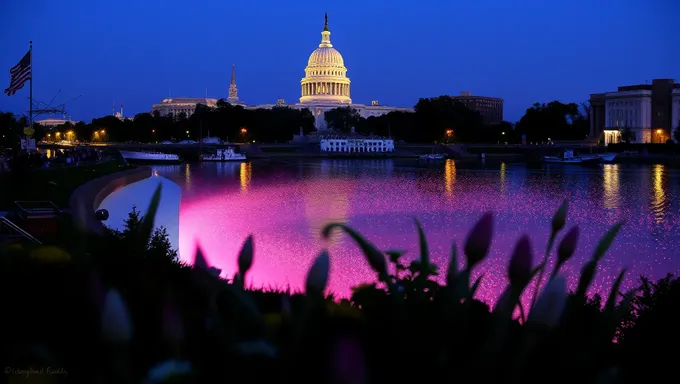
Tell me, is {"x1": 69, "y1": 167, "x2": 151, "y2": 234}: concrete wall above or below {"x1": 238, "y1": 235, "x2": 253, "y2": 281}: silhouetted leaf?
below

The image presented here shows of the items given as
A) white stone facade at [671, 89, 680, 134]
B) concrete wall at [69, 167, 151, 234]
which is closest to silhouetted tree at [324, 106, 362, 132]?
white stone facade at [671, 89, 680, 134]

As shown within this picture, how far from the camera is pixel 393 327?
2.76 metres

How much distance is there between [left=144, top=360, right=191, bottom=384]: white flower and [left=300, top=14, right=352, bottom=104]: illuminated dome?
15735 centimetres

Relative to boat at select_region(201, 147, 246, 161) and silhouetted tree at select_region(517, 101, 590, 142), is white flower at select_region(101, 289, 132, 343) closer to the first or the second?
boat at select_region(201, 147, 246, 161)

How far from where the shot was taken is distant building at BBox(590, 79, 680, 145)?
110188mm

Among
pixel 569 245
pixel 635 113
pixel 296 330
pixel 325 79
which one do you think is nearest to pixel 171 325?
pixel 296 330

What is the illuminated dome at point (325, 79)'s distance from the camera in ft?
522

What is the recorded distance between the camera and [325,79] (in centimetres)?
15938

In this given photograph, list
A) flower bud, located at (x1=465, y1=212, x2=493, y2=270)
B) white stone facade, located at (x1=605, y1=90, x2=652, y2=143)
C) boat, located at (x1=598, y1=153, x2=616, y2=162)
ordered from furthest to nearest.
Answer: white stone facade, located at (x1=605, y1=90, x2=652, y2=143) < boat, located at (x1=598, y1=153, x2=616, y2=162) < flower bud, located at (x1=465, y1=212, x2=493, y2=270)

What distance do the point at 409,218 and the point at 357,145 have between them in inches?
→ 3577

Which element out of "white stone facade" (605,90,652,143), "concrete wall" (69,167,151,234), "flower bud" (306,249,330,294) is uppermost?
"white stone facade" (605,90,652,143)

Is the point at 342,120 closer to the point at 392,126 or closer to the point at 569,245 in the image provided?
the point at 392,126

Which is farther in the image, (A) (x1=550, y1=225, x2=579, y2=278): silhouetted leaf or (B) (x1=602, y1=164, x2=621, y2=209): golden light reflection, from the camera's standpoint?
(B) (x1=602, y1=164, x2=621, y2=209): golden light reflection

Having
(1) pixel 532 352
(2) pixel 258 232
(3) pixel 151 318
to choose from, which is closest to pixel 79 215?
(3) pixel 151 318
